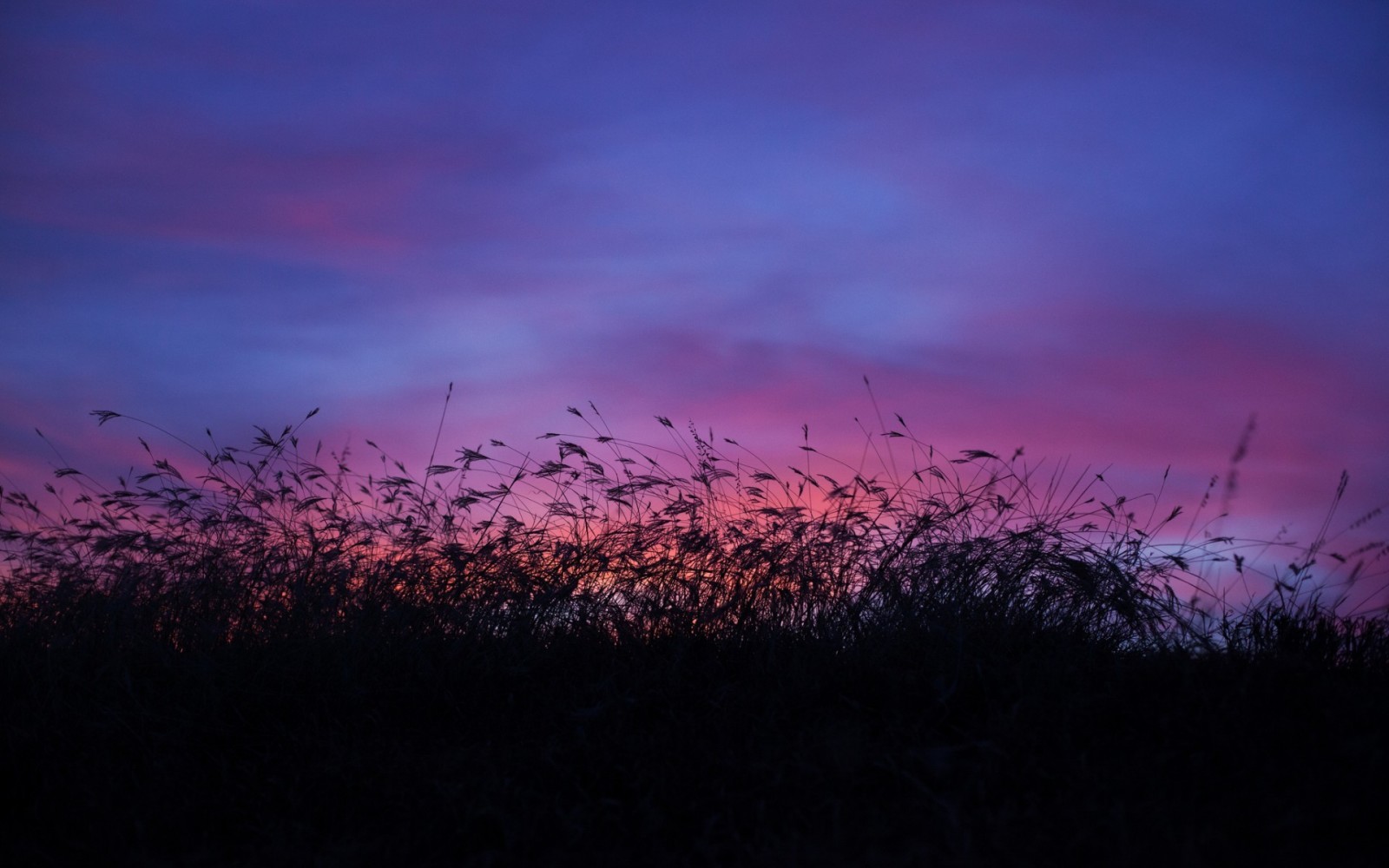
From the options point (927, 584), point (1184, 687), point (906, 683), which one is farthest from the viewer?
point (927, 584)

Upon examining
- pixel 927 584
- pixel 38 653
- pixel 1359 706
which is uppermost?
pixel 927 584

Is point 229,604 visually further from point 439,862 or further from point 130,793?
point 439,862

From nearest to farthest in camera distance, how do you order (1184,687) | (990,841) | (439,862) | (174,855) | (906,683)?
(990,841), (439,862), (174,855), (1184,687), (906,683)

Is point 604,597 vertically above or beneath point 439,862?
above

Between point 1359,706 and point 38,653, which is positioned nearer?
point 1359,706

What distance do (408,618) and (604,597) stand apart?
116 cm

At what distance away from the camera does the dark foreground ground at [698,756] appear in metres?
3.30

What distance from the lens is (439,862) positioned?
138 inches

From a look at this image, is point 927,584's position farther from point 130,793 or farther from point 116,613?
point 116,613

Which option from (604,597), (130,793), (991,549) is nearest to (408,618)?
(604,597)

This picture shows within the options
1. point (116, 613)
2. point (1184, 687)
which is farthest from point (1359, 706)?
point (116, 613)

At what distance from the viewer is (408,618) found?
18.2ft

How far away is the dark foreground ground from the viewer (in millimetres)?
3303

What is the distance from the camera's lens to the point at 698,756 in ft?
13.1
